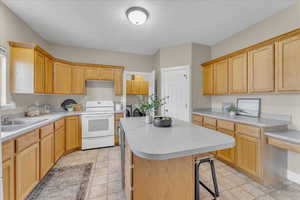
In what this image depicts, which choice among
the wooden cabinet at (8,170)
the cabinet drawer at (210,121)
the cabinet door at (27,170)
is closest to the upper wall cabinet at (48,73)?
the cabinet door at (27,170)

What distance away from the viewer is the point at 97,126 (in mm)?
3256

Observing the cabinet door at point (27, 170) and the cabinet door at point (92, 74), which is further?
the cabinet door at point (92, 74)

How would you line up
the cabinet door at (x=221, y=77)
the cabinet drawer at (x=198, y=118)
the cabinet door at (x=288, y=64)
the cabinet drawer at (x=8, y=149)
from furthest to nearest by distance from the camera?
the cabinet drawer at (x=198, y=118) < the cabinet door at (x=221, y=77) < the cabinet door at (x=288, y=64) < the cabinet drawer at (x=8, y=149)

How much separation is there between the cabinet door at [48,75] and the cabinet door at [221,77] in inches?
153

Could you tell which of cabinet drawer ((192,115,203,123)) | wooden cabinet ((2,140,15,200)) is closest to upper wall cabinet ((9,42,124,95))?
A: wooden cabinet ((2,140,15,200))

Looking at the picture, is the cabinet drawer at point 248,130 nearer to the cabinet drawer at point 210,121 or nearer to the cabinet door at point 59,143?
the cabinet drawer at point 210,121

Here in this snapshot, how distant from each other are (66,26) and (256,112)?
427 centimetres

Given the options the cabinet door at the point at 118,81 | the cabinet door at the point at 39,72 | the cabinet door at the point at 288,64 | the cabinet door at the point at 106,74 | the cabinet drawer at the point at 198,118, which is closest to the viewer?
the cabinet door at the point at 288,64

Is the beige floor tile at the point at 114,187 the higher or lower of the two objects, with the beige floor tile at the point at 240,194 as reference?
lower

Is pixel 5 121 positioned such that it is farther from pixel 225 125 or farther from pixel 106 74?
pixel 225 125

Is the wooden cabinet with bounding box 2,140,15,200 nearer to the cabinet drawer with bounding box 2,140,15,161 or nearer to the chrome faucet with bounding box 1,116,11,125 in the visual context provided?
the cabinet drawer with bounding box 2,140,15,161

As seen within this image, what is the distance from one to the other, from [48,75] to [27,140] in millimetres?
1712

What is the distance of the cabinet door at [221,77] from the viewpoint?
113 inches

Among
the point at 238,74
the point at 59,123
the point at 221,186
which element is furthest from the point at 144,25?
the point at 221,186
